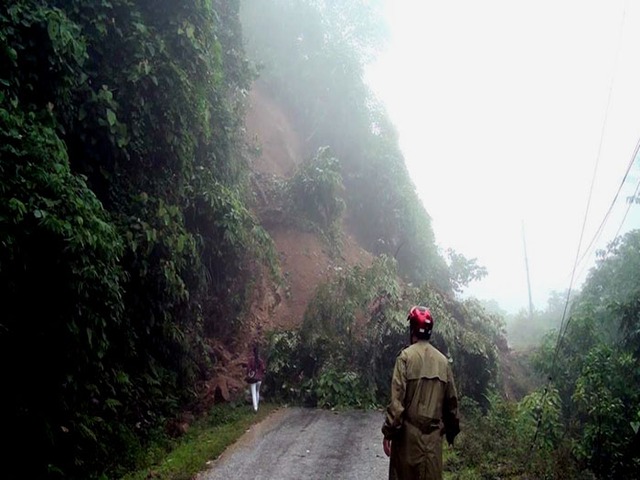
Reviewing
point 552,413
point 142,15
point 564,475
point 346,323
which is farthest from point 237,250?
point 564,475

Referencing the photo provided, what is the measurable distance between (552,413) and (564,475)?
2569mm

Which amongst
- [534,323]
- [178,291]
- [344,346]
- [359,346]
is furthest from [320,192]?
[534,323]

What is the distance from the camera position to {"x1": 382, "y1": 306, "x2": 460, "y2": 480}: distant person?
4.21 metres

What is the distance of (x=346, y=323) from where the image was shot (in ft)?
47.9

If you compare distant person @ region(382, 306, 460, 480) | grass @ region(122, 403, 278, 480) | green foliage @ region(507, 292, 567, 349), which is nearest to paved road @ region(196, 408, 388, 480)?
grass @ region(122, 403, 278, 480)

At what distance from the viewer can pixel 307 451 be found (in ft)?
27.9

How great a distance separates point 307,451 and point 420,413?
15.7 feet

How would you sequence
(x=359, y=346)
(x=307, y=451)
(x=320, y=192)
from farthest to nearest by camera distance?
(x=320, y=192) < (x=359, y=346) < (x=307, y=451)

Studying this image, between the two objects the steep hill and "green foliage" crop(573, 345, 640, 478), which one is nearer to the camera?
"green foliage" crop(573, 345, 640, 478)

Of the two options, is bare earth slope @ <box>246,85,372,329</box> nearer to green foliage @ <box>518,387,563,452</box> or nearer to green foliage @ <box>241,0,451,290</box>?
green foliage @ <box>241,0,451,290</box>

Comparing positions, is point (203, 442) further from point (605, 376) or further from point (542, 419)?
point (605, 376)

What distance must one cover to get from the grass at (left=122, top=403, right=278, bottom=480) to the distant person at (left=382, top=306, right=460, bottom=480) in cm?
405

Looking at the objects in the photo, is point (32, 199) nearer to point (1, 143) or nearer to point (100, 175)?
point (1, 143)

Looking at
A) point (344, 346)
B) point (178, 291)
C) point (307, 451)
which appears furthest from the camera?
point (344, 346)
